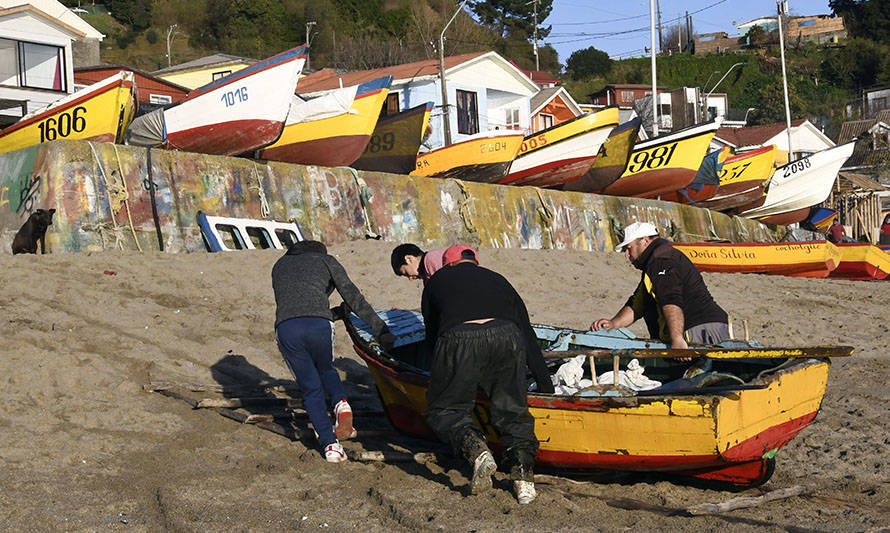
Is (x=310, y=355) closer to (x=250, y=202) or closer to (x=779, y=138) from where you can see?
(x=250, y=202)

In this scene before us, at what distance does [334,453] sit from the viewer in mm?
6137

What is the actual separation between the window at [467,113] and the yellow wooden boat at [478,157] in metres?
11.9

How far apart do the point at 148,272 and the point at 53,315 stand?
2.59 m

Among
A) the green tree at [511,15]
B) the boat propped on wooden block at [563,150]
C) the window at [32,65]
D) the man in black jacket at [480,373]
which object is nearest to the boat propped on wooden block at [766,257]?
the boat propped on wooden block at [563,150]

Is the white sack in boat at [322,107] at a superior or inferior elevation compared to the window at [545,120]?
inferior

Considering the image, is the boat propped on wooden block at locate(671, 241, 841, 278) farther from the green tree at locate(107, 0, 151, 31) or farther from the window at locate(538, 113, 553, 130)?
the green tree at locate(107, 0, 151, 31)

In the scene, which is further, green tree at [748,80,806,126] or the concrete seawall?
green tree at [748,80,806,126]

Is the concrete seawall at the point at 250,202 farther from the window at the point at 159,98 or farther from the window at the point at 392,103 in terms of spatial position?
the window at the point at 159,98

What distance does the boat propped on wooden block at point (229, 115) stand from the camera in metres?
17.1

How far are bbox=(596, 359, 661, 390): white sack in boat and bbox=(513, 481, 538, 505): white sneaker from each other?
4.86ft

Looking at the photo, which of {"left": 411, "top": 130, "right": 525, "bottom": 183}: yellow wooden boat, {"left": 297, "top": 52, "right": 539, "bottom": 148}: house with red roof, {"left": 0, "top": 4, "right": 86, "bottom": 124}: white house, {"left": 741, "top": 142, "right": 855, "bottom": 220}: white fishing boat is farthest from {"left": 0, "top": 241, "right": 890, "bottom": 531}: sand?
{"left": 741, "top": 142, "right": 855, "bottom": 220}: white fishing boat

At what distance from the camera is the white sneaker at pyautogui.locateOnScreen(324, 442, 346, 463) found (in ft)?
20.1

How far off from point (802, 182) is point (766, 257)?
1789 cm

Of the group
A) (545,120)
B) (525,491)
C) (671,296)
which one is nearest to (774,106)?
(545,120)
